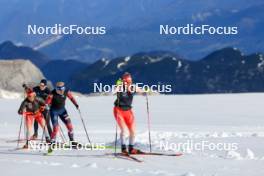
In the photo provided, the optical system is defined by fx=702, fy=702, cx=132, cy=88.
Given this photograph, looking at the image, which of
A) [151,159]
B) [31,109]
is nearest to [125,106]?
[151,159]

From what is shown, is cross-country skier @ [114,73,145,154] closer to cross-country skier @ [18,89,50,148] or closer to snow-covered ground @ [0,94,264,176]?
snow-covered ground @ [0,94,264,176]

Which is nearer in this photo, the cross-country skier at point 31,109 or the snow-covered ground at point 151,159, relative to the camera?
the snow-covered ground at point 151,159

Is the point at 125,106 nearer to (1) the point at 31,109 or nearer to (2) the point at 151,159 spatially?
(2) the point at 151,159

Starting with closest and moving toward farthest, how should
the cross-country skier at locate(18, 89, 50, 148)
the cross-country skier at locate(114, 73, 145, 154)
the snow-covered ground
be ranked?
the snow-covered ground
the cross-country skier at locate(114, 73, 145, 154)
the cross-country skier at locate(18, 89, 50, 148)

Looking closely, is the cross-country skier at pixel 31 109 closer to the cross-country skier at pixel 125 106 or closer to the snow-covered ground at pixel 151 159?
the snow-covered ground at pixel 151 159

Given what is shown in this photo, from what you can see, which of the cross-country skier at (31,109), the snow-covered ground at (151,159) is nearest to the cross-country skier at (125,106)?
the snow-covered ground at (151,159)

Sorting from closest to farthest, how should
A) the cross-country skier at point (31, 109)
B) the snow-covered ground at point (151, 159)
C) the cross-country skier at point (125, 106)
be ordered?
the snow-covered ground at point (151, 159)
the cross-country skier at point (125, 106)
the cross-country skier at point (31, 109)

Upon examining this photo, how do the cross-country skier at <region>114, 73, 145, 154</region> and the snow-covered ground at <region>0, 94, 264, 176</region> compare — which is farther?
the cross-country skier at <region>114, 73, 145, 154</region>

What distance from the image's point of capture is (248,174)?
14320 millimetres

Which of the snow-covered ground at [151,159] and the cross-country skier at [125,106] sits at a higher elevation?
the cross-country skier at [125,106]

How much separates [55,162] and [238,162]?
13.8 feet

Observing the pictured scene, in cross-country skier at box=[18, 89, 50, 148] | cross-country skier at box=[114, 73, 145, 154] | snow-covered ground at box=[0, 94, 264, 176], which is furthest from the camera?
cross-country skier at box=[18, 89, 50, 148]

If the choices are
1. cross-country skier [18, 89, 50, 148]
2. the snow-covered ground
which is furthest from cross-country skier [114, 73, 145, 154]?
cross-country skier [18, 89, 50, 148]

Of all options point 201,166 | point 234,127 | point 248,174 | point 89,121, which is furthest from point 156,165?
point 89,121
